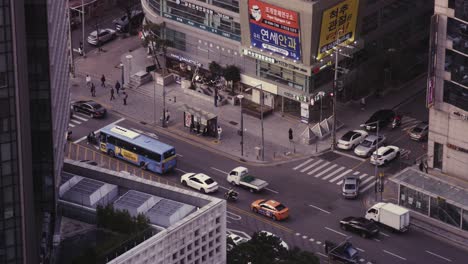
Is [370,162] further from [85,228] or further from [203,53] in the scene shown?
[85,228]

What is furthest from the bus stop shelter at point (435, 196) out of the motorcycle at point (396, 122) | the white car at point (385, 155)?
the motorcycle at point (396, 122)

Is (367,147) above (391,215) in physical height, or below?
below

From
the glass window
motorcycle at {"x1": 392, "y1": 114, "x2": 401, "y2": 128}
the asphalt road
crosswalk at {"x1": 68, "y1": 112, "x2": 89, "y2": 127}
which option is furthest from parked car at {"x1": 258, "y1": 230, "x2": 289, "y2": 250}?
crosswalk at {"x1": 68, "y1": 112, "x2": 89, "y2": 127}

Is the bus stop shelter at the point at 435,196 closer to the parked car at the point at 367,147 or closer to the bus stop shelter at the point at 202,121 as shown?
the parked car at the point at 367,147

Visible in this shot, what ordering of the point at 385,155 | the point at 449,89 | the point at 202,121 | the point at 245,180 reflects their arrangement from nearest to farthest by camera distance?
the point at 449,89, the point at 245,180, the point at 385,155, the point at 202,121

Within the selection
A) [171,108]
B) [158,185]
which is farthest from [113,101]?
[158,185]

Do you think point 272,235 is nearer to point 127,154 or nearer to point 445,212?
point 445,212

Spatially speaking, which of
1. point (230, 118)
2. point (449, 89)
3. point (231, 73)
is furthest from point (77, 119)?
point (449, 89)
